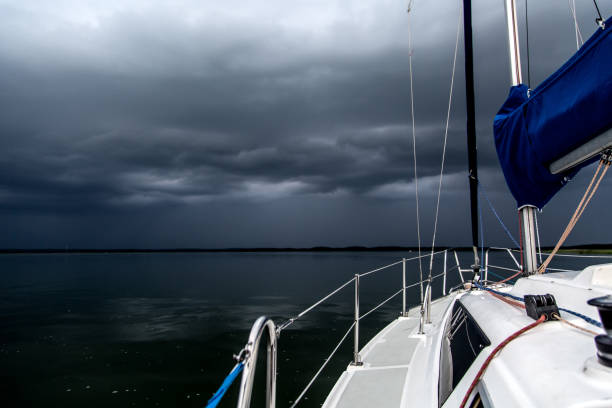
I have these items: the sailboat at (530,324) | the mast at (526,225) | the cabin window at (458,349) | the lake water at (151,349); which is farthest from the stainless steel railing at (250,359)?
the lake water at (151,349)

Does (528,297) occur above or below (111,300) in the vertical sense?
above

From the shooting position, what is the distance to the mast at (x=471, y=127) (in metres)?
6.61

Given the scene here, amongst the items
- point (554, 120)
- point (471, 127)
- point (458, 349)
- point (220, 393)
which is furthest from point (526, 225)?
point (220, 393)

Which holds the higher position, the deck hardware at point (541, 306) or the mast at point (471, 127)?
the mast at point (471, 127)

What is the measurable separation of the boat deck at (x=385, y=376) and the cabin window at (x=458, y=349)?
20cm

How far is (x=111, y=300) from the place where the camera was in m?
23.8

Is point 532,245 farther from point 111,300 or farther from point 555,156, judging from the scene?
point 111,300

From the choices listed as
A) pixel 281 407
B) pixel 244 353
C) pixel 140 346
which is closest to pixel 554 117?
pixel 244 353

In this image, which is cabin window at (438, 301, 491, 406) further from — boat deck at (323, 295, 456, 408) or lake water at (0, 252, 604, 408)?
lake water at (0, 252, 604, 408)

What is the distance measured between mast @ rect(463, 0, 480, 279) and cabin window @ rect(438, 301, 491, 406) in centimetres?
350

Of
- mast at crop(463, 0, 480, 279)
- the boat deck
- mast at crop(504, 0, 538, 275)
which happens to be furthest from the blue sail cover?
mast at crop(463, 0, 480, 279)

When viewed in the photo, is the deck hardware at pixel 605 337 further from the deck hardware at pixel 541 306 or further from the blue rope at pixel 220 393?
the blue rope at pixel 220 393

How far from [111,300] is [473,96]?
2390 centimetres

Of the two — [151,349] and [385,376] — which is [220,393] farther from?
[151,349]
